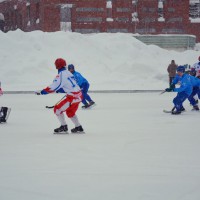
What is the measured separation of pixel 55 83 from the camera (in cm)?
1016

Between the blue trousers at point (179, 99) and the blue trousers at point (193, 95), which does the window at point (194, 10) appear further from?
the blue trousers at point (179, 99)

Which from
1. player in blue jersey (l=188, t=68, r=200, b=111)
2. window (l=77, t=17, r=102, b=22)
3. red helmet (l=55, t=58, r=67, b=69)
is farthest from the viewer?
window (l=77, t=17, r=102, b=22)

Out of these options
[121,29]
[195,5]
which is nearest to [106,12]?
[121,29]

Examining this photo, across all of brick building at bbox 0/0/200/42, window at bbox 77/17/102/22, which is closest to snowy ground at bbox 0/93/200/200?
brick building at bbox 0/0/200/42

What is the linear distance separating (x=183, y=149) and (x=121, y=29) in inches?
2347

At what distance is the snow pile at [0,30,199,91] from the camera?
33.4m

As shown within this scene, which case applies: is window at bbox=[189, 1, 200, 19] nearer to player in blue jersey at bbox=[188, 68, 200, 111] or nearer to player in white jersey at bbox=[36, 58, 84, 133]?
player in blue jersey at bbox=[188, 68, 200, 111]

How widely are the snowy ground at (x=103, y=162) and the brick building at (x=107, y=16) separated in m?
52.8

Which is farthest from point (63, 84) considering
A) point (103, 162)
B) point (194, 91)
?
point (194, 91)

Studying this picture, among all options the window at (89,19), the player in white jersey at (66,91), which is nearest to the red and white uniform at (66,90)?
the player in white jersey at (66,91)

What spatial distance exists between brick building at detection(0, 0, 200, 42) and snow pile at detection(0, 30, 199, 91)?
64.3ft

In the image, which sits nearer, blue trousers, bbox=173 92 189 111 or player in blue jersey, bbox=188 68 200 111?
blue trousers, bbox=173 92 189 111

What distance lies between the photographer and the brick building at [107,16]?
6394cm

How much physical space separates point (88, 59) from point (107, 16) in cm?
2900
